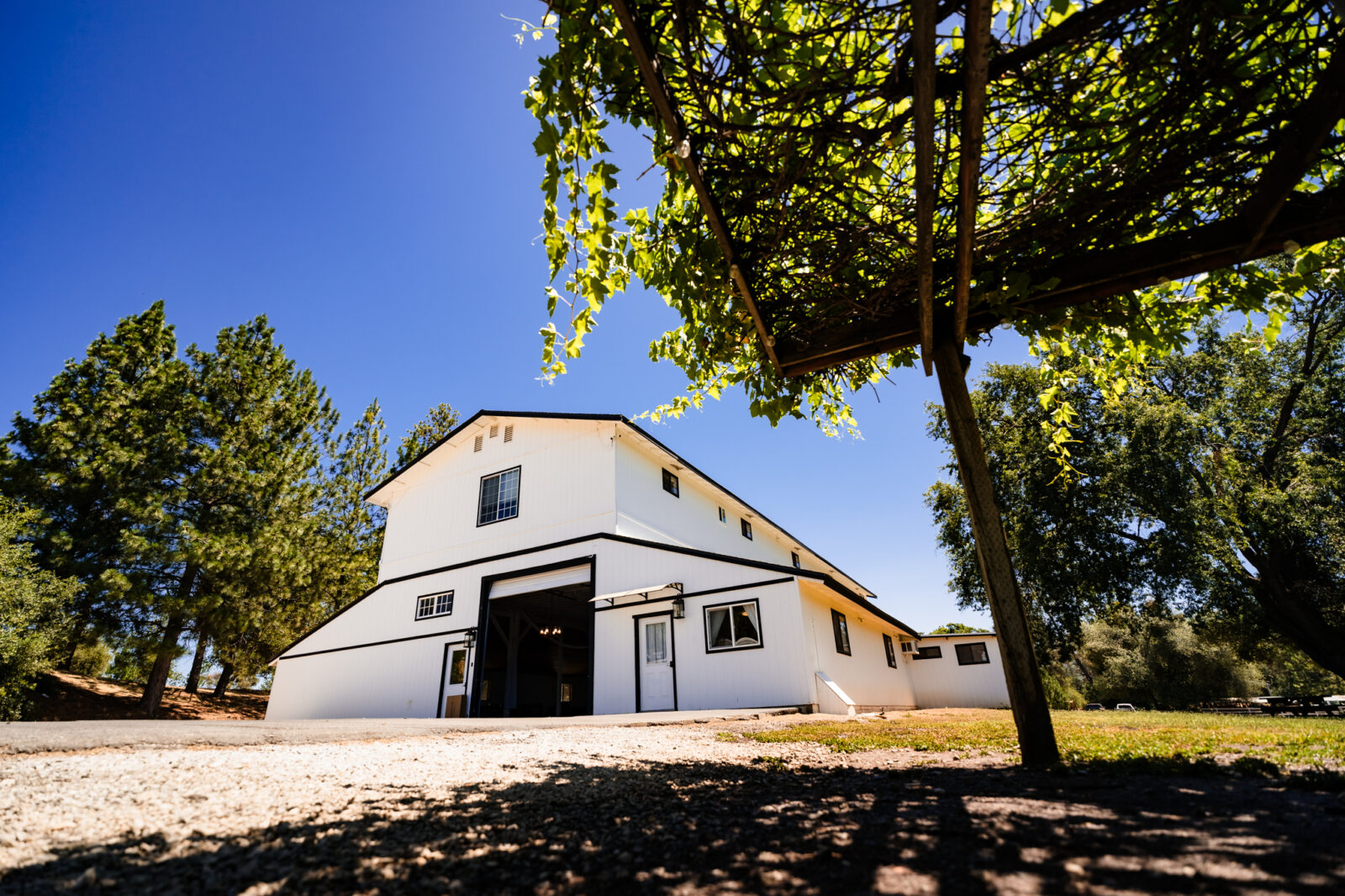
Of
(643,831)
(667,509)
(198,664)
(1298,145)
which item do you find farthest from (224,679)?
(1298,145)

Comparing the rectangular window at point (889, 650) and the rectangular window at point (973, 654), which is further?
the rectangular window at point (973, 654)

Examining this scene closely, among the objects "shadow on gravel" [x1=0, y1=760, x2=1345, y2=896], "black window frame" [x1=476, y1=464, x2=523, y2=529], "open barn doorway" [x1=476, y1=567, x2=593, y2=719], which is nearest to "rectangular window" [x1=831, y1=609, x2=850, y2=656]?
"open barn doorway" [x1=476, y1=567, x2=593, y2=719]

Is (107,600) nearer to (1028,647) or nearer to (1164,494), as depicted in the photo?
(1028,647)

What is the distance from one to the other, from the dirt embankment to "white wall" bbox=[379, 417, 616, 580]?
9496mm

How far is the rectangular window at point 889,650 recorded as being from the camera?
736 inches

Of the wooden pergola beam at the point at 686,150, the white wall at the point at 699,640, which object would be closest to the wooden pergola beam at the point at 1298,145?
the wooden pergola beam at the point at 686,150

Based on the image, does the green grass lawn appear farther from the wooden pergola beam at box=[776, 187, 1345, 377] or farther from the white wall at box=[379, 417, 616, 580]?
the white wall at box=[379, 417, 616, 580]

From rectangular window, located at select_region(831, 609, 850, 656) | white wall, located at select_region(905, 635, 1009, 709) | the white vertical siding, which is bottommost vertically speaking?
white wall, located at select_region(905, 635, 1009, 709)

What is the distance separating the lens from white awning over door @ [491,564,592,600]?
14252 millimetres

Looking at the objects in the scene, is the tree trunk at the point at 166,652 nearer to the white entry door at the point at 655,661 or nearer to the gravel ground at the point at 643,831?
the white entry door at the point at 655,661

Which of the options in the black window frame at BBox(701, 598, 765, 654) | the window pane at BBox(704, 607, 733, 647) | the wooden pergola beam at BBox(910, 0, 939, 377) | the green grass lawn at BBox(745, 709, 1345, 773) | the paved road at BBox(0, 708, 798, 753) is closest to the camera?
the wooden pergola beam at BBox(910, 0, 939, 377)

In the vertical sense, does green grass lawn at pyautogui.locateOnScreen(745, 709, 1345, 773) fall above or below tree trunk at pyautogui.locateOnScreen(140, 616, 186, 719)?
below

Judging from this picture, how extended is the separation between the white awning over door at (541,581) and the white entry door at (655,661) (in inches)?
84.6

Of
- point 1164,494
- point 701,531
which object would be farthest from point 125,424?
point 1164,494
